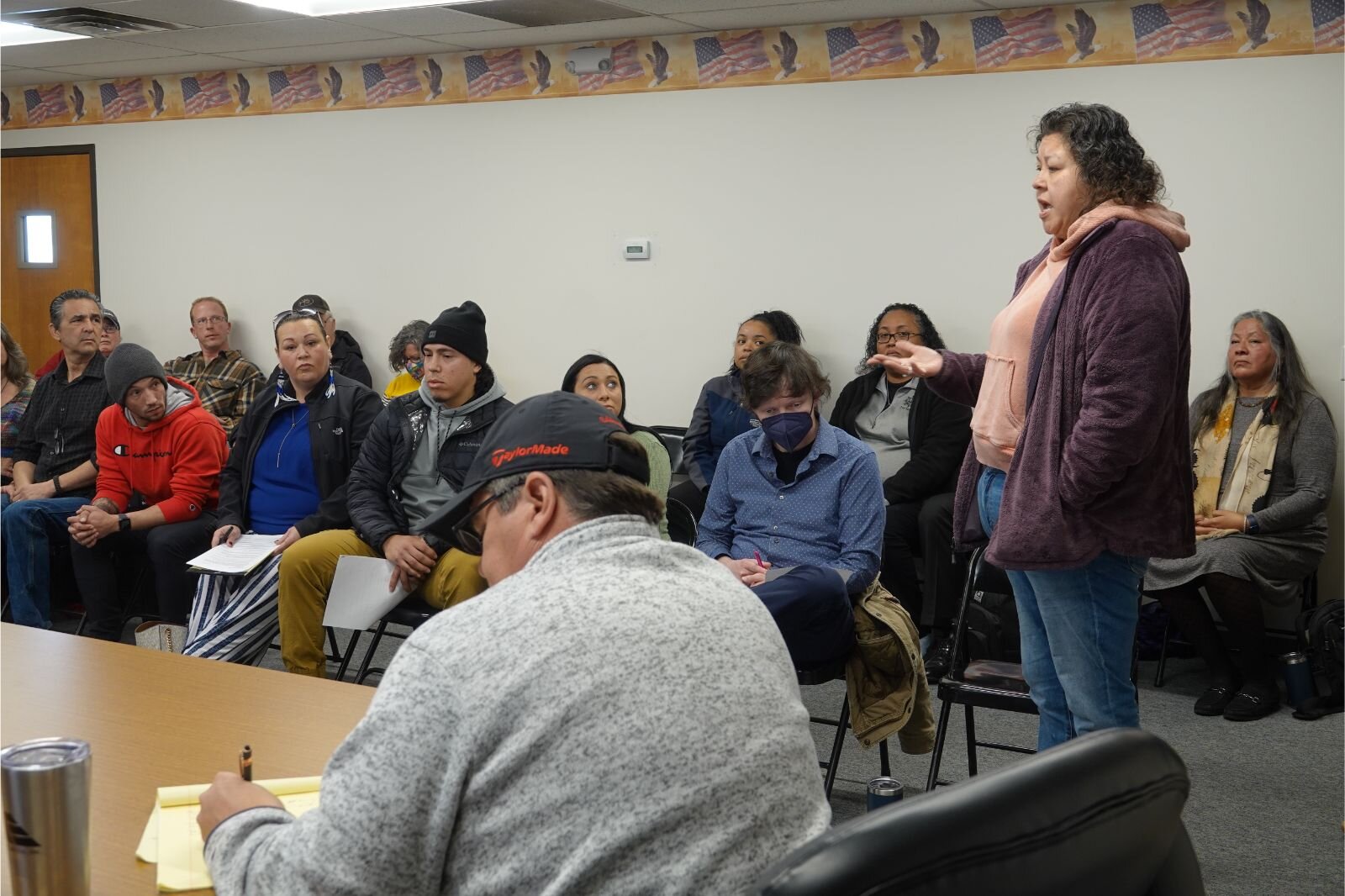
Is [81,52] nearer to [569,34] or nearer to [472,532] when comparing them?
[569,34]

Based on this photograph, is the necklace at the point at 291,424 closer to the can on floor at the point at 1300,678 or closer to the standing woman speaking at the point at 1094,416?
the standing woman speaking at the point at 1094,416

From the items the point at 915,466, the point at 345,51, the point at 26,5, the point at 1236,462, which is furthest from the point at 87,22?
the point at 1236,462

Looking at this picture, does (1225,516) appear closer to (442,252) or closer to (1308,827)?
(1308,827)

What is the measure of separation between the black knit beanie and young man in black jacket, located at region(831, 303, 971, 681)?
4.91ft

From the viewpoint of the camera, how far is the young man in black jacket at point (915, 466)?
15.6 ft

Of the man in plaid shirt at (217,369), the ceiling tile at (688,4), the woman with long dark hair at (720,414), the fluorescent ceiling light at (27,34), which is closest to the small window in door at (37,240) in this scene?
the man in plaid shirt at (217,369)

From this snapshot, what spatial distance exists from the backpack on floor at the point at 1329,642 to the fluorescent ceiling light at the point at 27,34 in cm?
596

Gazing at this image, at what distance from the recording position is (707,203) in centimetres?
601

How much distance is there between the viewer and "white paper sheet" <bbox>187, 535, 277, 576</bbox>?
3.81m

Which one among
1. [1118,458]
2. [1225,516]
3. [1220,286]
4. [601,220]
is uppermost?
[601,220]

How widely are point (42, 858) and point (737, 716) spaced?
64cm

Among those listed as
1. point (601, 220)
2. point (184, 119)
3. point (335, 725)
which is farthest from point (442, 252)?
point (335, 725)

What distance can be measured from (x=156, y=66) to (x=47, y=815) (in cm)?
697

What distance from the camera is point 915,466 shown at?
5.00m
